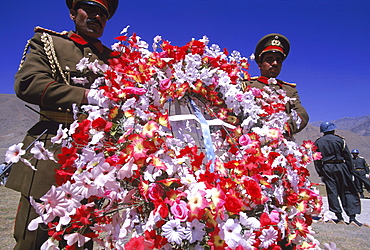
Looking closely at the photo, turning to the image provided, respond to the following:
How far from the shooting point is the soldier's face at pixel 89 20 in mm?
2109

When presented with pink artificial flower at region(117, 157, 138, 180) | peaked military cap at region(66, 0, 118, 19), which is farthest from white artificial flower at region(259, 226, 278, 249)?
peaked military cap at region(66, 0, 118, 19)

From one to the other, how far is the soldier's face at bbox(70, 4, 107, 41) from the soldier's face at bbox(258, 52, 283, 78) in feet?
7.19

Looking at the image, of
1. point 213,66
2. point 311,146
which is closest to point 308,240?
point 311,146

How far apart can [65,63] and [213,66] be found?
3.49ft

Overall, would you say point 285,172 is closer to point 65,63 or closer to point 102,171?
point 102,171

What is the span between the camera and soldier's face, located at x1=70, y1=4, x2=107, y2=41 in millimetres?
2109

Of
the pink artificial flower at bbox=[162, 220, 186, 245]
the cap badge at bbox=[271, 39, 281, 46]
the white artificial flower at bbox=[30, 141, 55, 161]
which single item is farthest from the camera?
the cap badge at bbox=[271, 39, 281, 46]

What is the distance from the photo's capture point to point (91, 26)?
6.99 feet

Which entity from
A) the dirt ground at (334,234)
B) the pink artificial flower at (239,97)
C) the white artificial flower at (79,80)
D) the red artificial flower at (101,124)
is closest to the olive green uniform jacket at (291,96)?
the pink artificial flower at (239,97)

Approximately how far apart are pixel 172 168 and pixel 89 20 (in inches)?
58.2

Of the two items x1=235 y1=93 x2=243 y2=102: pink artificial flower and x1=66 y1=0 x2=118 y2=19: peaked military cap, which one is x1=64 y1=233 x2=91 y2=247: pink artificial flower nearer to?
x1=235 y1=93 x2=243 y2=102: pink artificial flower

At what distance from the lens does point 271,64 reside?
3529 millimetres

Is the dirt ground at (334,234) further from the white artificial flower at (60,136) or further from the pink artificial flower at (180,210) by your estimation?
the pink artificial flower at (180,210)

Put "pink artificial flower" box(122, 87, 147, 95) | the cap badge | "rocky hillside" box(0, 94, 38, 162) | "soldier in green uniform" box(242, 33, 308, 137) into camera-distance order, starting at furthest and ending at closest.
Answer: "rocky hillside" box(0, 94, 38, 162) < the cap badge < "soldier in green uniform" box(242, 33, 308, 137) < "pink artificial flower" box(122, 87, 147, 95)
